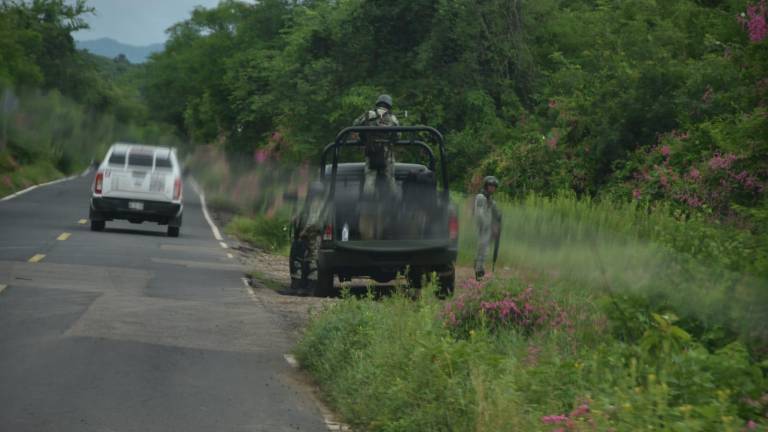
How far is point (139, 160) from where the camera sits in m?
27.7

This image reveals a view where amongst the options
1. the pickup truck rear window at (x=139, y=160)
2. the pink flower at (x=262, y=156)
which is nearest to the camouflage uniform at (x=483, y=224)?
the pickup truck rear window at (x=139, y=160)

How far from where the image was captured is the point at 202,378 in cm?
1044

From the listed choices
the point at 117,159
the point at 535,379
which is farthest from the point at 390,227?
the point at 117,159

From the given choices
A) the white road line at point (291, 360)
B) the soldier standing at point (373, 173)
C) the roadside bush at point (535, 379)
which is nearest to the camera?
the roadside bush at point (535, 379)

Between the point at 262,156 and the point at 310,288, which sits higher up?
the point at 262,156

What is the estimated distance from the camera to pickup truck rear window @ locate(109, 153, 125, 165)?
27.4 m

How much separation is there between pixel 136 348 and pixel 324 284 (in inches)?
168

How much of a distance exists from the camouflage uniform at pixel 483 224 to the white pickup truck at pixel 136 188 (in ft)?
36.7

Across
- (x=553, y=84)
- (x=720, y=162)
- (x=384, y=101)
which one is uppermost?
(x=553, y=84)

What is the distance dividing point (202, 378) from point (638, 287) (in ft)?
12.1

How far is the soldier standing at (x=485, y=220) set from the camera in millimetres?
16969

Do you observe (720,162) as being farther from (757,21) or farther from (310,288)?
(310,288)

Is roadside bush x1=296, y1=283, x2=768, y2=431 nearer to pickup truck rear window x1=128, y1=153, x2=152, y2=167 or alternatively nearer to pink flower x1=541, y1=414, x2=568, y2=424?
pink flower x1=541, y1=414, x2=568, y2=424

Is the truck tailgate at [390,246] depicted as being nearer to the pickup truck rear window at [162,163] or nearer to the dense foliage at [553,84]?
the dense foliage at [553,84]
